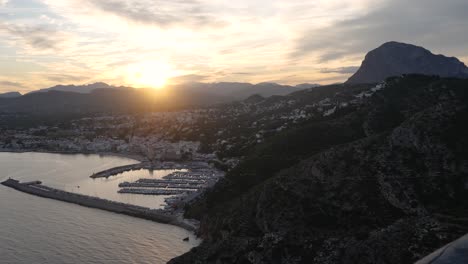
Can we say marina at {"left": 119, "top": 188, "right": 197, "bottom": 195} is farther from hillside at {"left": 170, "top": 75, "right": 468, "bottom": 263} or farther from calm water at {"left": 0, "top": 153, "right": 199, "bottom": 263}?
hillside at {"left": 170, "top": 75, "right": 468, "bottom": 263}

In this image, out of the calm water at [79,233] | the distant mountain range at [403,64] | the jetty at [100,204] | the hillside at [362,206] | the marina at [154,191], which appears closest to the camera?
the hillside at [362,206]

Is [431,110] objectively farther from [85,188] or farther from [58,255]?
[85,188]

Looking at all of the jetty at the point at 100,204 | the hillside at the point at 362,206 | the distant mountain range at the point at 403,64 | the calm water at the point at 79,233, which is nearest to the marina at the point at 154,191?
the calm water at the point at 79,233

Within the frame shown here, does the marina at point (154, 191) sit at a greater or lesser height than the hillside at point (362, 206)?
lesser

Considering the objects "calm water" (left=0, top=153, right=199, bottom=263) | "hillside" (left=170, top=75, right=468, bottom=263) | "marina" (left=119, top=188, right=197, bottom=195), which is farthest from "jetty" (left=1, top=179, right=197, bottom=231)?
"marina" (left=119, top=188, right=197, bottom=195)

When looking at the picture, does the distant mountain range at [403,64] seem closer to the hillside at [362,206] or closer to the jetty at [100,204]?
the hillside at [362,206]

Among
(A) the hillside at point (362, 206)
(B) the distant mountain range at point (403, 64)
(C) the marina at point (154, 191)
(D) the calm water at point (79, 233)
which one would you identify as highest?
(B) the distant mountain range at point (403, 64)

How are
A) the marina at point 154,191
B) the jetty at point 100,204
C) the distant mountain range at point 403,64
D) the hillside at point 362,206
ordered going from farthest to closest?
the distant mountain range at point 403,64, the marina at point 154,191, the jetty at point 100,204, the hillside at point 362,206
